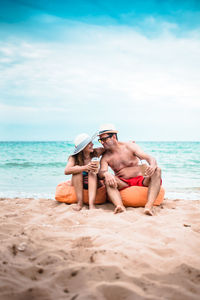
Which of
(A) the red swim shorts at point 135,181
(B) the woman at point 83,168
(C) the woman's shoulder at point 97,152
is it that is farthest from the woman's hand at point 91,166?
(A) the red swim shorts at point 135,181

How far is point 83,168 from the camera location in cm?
436

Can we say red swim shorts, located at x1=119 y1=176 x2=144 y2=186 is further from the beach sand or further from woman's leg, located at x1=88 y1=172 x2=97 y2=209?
the beach sand

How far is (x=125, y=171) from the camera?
479 centimetres

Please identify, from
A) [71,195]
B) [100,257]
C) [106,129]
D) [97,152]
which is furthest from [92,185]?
[100,257]

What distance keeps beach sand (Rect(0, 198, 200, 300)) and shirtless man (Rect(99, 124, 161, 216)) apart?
60 centimetres

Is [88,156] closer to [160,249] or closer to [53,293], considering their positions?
[160,249]

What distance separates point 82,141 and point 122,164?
0.82 m

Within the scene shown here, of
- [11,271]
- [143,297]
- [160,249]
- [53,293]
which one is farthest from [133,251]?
[11,271]

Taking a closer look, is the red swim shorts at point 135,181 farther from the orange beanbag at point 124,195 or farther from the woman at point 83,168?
the woman at point 83,168

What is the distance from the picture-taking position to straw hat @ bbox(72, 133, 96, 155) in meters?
4.56

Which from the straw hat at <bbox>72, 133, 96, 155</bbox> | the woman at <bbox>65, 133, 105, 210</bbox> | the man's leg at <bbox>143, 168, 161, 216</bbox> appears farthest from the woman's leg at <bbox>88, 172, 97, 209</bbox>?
the man's leg at <bbox>143, 168, 161, 216</bbox>

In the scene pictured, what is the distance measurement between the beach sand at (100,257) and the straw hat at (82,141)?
3.95ft

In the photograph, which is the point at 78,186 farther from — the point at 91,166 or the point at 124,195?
the point at 124,195

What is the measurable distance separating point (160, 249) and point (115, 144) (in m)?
2.42
